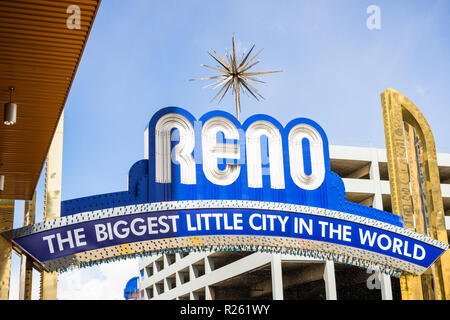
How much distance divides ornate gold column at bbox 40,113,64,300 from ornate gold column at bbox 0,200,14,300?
2.46ft

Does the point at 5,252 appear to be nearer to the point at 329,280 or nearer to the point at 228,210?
the point at 228,210

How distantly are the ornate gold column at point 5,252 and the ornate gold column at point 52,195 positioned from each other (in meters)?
0.75

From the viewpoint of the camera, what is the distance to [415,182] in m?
15.1

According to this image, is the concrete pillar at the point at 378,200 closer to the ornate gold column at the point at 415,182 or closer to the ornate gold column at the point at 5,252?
the ornate gold column at the point at 415,182

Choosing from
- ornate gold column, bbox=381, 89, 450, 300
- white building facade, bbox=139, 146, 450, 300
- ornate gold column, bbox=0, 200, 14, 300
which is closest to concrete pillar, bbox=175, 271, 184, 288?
white building facade, bbox=139, 146, 450, 300

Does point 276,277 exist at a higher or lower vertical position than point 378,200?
lower

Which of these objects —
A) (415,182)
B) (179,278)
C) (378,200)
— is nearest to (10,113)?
(415,182)

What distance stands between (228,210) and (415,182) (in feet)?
18.1

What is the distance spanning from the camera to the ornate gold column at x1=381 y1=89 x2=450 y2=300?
1434cm

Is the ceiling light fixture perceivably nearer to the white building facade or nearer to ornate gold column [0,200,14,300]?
ornate gold column [0,200,14,300]

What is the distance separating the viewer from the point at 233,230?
12.7 meters

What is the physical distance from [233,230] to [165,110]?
3.15m
